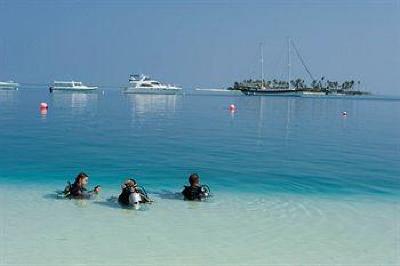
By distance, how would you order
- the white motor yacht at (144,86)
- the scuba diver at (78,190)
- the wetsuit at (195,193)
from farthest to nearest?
the white motor yacht at (144,86) < the wetsuit at (195,193) < the scuba diver at (78,190)

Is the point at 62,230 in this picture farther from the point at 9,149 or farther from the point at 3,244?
the point at 9,149

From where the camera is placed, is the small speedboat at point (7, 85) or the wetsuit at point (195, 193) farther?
the small speedboat at point (7, 85)

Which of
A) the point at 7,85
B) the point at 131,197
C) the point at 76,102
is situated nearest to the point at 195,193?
the point at 131,197

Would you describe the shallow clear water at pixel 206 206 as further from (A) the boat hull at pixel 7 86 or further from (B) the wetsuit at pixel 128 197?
(A) the boat hull at pixel 7 86

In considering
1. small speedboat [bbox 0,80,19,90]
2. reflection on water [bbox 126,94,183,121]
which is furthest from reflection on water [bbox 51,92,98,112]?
small speedboat [bbox 0,80,19,90]

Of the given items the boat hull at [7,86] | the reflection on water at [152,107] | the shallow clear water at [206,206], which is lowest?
the shallow clear water at [206,206]

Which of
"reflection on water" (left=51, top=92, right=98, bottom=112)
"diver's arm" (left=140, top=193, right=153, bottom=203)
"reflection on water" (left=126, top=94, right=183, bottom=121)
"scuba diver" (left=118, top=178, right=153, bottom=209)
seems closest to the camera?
"scuba diver" (left=118, top=178, right=153, bottom=209)

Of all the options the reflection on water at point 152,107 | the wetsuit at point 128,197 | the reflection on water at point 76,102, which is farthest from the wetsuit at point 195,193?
the reflection on water at point 76,102

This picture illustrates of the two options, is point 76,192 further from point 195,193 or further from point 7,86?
point 7,86

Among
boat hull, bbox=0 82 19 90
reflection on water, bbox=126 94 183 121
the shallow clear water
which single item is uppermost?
boat hull, bbox=0 82 19 90

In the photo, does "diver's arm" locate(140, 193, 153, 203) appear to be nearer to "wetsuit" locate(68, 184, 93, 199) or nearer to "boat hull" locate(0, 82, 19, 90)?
"wetsuit" locate(68, 184, 93, 199)

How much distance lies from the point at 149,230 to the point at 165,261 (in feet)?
6.32

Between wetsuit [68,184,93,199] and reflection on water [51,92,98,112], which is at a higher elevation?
reflection on water [51,92,98,112]

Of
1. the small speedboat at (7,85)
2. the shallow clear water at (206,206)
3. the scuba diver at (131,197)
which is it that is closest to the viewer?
the shallow clear water at (206,206)
